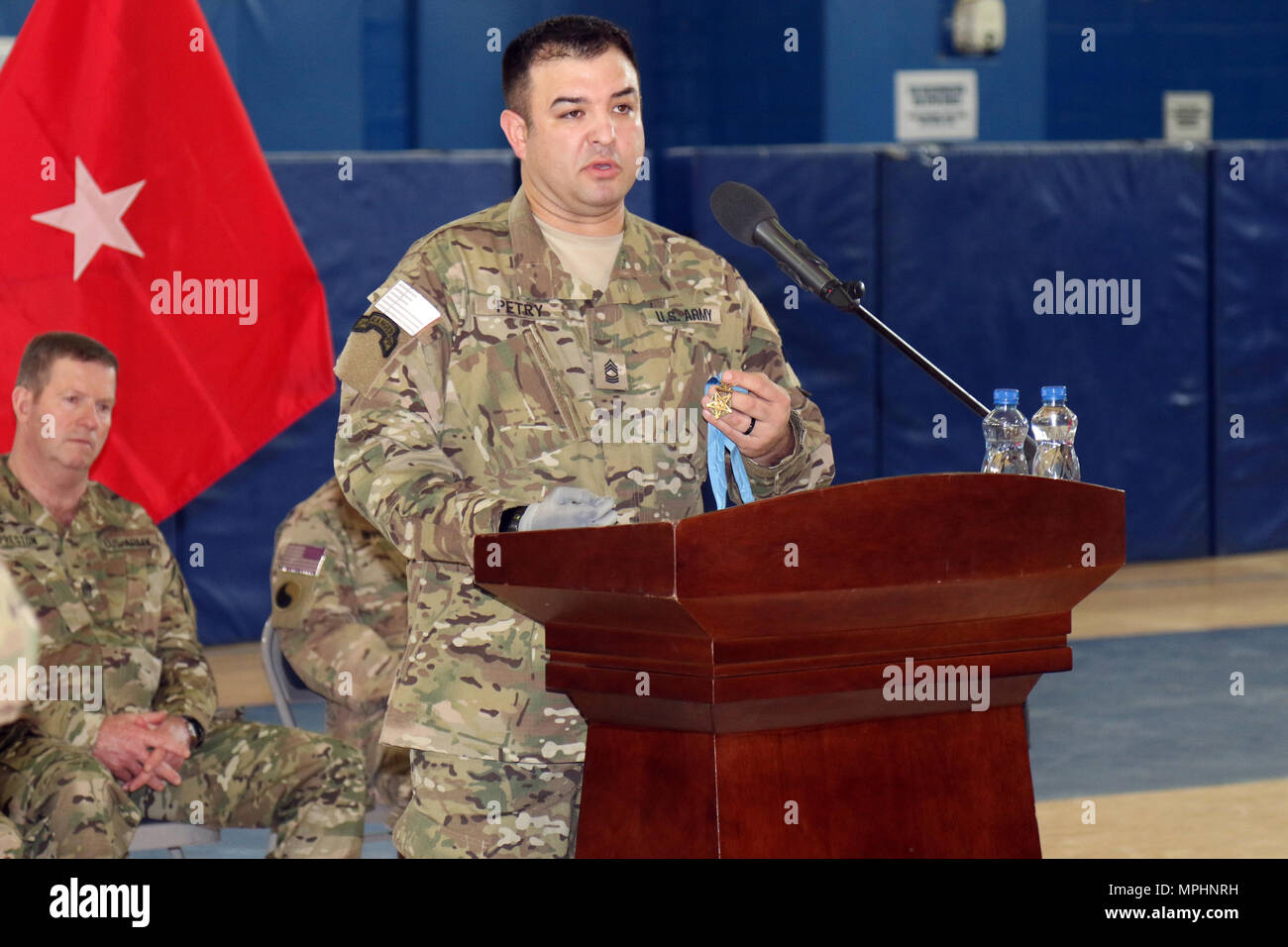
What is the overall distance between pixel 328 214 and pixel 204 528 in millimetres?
1309

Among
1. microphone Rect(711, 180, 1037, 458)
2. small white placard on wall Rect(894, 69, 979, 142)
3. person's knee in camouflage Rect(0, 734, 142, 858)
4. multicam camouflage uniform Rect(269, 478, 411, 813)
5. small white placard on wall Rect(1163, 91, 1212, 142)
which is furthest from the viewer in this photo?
small white placard on wall Rect(1163, 91, 1212, 142)

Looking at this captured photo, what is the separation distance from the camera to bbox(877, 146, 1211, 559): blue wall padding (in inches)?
326

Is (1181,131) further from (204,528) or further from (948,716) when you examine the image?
(948,716)

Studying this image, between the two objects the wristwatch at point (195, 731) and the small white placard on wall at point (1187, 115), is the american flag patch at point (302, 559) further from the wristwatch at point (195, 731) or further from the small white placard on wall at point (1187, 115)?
the small white placard on wall at point (1187, 115)

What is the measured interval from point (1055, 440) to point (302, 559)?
1955 millimetres

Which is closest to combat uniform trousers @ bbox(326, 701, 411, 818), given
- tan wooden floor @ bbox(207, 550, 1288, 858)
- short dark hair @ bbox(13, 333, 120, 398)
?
short dark hair @ bbox(13, 333, 120, 398)

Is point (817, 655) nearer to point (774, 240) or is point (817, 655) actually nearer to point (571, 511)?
Result: point (571, 511)

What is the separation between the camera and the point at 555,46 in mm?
2434

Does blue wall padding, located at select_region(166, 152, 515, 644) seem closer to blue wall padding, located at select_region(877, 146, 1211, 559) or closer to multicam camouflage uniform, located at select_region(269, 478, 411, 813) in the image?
blue wall padding, located at select_region(877, 146, 1211, 559)

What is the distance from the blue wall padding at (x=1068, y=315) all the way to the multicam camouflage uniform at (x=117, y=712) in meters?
4.70

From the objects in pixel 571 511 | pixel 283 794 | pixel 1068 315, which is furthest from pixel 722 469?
pixel 1068 315

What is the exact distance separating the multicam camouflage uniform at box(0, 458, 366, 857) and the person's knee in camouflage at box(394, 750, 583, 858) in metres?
1.31
